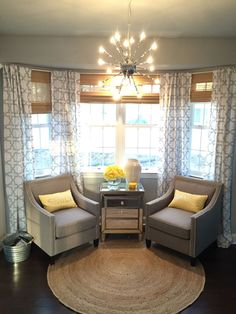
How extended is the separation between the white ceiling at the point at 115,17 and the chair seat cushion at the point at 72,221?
7.63 feet

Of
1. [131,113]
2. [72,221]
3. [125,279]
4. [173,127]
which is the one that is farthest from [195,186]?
[72,221]

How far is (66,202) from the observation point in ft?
13.5

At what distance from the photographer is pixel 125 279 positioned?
3.35m

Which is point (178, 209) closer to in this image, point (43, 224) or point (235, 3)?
point (43, 224)

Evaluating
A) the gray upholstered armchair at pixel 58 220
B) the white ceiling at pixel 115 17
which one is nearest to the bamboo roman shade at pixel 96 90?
the white ceiling at pixel 115 17

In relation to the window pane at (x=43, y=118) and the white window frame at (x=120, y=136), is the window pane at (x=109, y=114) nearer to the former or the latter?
the white window frame at (x=120, y=136)

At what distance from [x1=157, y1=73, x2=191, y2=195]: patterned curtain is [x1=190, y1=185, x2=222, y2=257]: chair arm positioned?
0.76m

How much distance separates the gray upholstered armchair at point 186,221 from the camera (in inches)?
141

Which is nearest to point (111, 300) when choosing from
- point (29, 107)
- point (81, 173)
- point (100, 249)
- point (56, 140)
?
point (100, 249)

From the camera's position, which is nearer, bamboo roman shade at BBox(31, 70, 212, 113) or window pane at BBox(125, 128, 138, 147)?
bamboo roman shade at BBox(31, 70, 212, 113)

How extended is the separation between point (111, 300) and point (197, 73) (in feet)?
10.5

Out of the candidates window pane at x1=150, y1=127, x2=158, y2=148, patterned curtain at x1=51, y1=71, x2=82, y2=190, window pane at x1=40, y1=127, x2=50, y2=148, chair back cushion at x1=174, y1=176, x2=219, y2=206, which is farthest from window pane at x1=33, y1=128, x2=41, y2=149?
chair back cushion at x1=174, y1=176, x2=219, y2=206

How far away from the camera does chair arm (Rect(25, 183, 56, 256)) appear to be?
11.6 ft

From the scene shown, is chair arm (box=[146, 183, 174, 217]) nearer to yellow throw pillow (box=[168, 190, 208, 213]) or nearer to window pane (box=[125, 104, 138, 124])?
yellow throw pillow (box=[168, 190, 208, 213])
